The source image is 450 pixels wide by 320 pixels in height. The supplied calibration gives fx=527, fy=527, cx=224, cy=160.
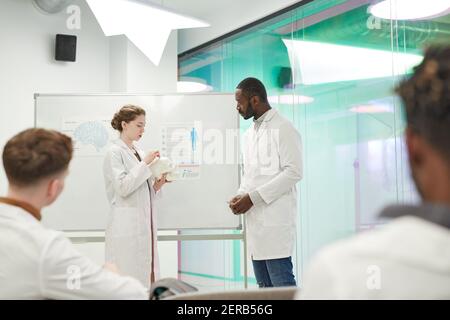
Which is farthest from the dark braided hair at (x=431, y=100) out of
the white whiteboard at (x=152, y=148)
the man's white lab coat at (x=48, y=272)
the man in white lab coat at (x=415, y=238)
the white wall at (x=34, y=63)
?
the white wall at (x=34, y=63)

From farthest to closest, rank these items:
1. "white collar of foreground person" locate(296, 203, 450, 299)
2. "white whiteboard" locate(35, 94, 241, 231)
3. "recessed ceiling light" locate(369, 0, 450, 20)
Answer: "white whiteboard" locate(35, 94, 241, 231) → "recessed ceiling light" locate(369, 0, 450, 20) → "white collar of foreground person" locate(296, 203, 450, 299)

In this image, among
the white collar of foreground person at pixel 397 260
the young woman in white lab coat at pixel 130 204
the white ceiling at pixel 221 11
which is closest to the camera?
the white collar of foreground person at pixel 397 260

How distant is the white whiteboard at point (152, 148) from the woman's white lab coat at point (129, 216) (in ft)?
1.75

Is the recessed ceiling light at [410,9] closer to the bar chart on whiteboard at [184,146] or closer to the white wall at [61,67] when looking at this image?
the bar chart on whiteboard at [184,146]

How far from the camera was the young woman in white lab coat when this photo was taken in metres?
2.84

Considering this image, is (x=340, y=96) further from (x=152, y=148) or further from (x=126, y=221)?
(x=126, y=221)

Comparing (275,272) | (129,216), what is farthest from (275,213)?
(129,216)

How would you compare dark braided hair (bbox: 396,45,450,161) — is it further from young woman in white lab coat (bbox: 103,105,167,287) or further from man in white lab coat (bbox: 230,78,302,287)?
young woman in white lab coat (bbox: 103,105,167,287)

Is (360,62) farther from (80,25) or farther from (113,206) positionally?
(80,25)

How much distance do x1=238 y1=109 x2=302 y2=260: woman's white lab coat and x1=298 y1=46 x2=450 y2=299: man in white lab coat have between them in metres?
1.92

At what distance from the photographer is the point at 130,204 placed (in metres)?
2.88

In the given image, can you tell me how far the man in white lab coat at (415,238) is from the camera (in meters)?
0.62

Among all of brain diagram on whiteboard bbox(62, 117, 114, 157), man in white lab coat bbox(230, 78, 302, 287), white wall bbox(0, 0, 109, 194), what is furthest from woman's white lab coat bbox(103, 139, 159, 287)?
white wall bbox(0, 0, 109, 194)

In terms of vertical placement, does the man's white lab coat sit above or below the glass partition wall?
→ below
